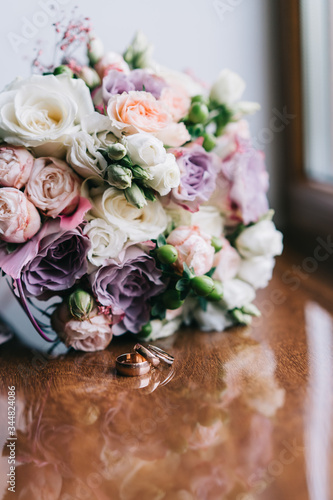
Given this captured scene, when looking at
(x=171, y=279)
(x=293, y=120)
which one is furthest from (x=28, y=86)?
(x=293, y=120)

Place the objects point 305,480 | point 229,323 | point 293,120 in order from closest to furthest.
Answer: point 305,480 → point 229,323 → point 293,120

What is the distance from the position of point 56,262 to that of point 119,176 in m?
0.14

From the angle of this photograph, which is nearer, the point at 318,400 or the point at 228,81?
the point at 318,400

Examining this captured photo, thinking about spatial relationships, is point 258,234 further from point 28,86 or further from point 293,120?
point 293,120

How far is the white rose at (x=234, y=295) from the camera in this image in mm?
760

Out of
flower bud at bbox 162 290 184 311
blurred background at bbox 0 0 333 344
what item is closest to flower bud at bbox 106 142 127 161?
flower bud at bbox 162 290 184 311

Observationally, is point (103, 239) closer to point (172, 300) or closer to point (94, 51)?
point (172, 300)

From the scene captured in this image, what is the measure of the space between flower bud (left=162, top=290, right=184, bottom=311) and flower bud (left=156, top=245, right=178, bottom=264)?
0.06 metres

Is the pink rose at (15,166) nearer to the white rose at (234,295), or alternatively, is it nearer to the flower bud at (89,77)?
the flower bud at (89,77)

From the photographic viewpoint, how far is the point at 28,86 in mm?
660

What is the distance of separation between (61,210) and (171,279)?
183mm

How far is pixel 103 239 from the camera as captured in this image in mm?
660

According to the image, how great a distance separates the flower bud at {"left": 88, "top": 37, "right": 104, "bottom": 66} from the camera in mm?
802

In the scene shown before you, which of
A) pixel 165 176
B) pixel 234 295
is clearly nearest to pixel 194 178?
pixel 165 176
